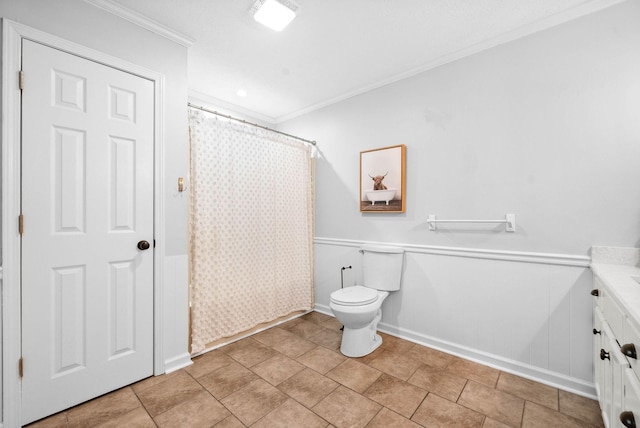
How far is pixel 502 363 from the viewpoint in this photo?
201 centimetres

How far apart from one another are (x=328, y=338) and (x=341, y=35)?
8.04ft

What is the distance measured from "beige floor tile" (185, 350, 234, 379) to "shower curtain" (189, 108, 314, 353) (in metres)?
0.09

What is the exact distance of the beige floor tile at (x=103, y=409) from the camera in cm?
152

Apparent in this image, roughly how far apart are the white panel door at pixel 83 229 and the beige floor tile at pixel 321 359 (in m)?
1.09

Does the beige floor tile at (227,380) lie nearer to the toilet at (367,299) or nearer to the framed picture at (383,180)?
the toilet at (367,299)

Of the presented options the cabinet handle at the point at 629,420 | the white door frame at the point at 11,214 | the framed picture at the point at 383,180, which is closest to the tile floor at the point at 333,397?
the white door frame at the point at 11,214

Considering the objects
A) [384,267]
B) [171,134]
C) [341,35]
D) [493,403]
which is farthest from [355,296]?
[341,35]

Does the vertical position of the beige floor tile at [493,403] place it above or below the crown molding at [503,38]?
below

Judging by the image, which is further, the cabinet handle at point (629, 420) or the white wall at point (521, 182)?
the white wall at point (521, 182)

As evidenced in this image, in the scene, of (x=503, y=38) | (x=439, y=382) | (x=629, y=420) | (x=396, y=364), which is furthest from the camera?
(x=396, y=364)

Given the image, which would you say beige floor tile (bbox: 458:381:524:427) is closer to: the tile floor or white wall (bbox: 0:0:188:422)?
the tile floor

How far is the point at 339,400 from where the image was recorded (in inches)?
66.7

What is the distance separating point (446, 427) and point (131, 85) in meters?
2.73

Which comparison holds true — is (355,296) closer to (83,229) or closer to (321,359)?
(321,359)
